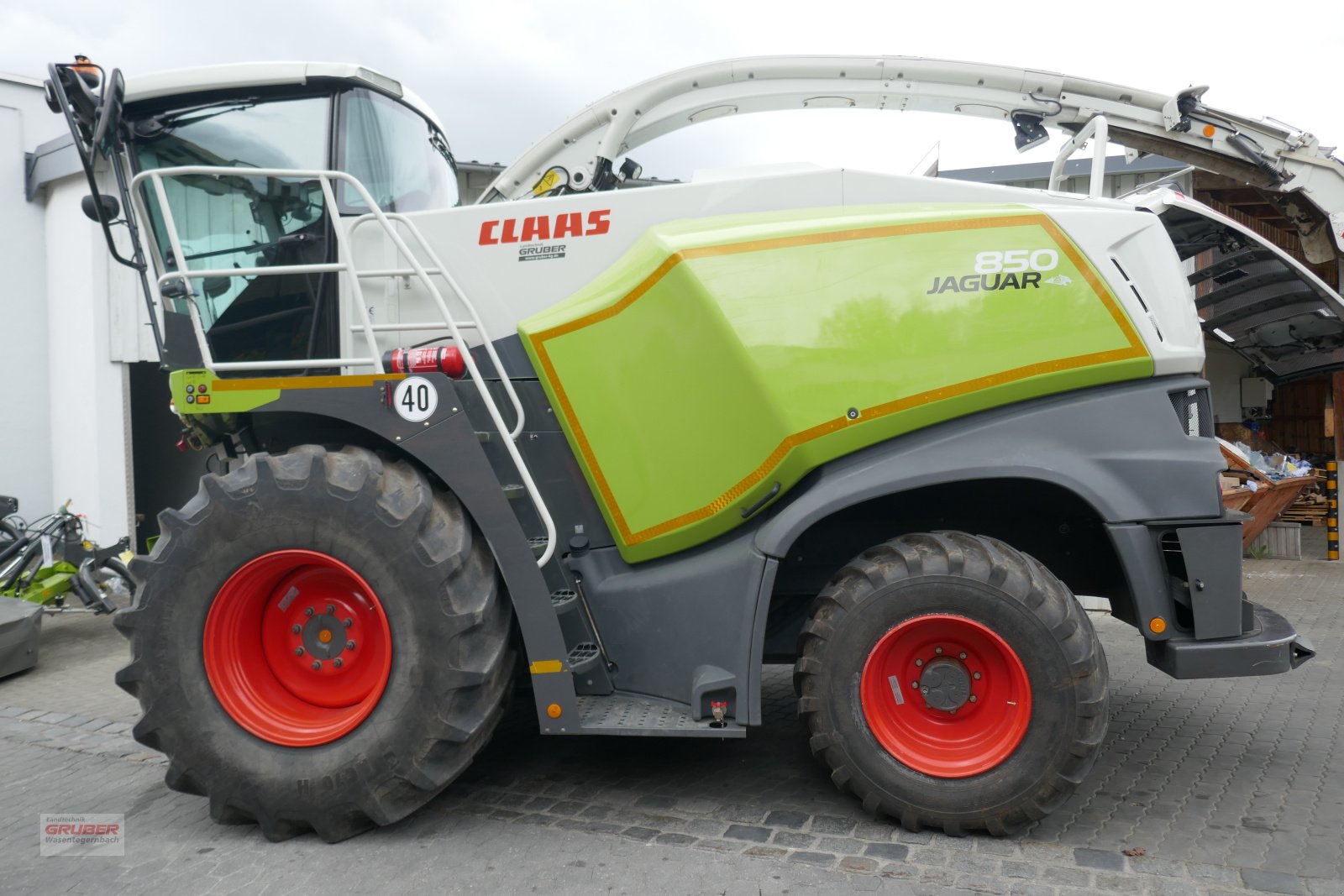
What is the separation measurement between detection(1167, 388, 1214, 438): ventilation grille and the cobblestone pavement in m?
1.46

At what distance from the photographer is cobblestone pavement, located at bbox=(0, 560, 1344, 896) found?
9.89 feet

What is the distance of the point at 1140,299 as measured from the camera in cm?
333

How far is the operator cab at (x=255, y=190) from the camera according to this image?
379 cm

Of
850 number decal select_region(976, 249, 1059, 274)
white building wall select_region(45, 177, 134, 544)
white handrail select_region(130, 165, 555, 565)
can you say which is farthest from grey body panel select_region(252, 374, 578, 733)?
white building wall select_region(45, 177, 134, 544)

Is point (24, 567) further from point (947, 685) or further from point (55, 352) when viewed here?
point (947, 685)

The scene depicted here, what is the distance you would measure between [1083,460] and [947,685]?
0.95 meters

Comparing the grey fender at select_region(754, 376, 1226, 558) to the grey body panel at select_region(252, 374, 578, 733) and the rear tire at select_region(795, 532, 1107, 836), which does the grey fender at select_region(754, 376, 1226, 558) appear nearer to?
the rear tire at select_region(795, 532, 1107, 836)

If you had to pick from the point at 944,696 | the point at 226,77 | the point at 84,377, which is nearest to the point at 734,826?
the point at 944,696

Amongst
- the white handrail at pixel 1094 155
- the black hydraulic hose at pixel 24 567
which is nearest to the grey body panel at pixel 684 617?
the white handrail at pixel 1094 155

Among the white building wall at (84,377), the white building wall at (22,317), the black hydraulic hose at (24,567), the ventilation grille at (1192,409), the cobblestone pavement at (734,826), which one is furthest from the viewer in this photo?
the white building wall at (22,317)

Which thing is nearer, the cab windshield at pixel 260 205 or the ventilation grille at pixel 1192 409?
the ventilation grille at pixel 1192 409

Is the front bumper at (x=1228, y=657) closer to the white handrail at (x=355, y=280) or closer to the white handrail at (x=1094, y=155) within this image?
the white handrail at (x=1094, y=155)

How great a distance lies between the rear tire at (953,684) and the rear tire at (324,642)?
1242 millimetres

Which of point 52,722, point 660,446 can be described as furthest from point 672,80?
point 52,722
